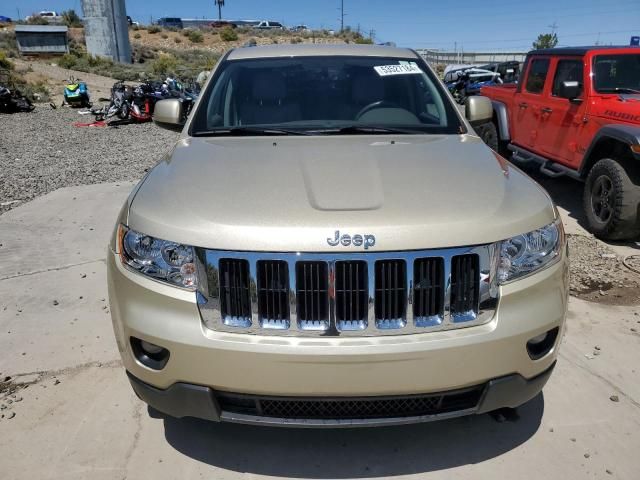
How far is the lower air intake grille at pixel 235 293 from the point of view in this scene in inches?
77.7

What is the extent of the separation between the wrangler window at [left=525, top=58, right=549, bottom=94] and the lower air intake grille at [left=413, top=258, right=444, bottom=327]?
18.8 feet

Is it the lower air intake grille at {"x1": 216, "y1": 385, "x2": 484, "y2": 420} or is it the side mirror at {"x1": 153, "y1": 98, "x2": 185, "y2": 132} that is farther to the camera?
the side mirror at {"x1": 153, "y1": 98, "x2": 185, "y2": 132}

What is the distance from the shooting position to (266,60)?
12.1 ft

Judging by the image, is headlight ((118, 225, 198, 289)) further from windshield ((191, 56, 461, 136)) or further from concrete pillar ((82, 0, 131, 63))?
concrete pillar ((82, 0, 131, 63))

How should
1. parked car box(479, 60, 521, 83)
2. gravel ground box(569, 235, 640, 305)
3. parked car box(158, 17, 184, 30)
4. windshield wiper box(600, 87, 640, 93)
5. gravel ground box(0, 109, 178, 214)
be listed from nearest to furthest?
1. gravel ground box(569, 235, 640, 305)
2. windshield wiper box(600, 87, 640, 93)
3. gravel ground box(0, 109, 178, 214)
4. parked car box(479, 60, 521, 83)
5. parked car box(158, 17, 184, 30)

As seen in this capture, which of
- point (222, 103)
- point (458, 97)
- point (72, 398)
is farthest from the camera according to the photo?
point (458, 97)

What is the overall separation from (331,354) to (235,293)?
42cm

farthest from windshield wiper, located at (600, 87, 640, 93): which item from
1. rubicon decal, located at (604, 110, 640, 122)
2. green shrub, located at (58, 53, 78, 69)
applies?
green shrub, located at (58, 53, 78, 69)

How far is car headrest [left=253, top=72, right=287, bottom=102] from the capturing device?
3.43 meters

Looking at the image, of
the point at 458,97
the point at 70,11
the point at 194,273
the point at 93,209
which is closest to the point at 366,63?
the point at 194,273

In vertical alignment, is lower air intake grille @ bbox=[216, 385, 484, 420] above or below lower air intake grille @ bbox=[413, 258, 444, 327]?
below

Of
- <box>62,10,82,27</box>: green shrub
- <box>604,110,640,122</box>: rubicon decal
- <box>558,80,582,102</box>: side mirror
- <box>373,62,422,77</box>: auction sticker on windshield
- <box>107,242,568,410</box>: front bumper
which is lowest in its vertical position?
<box>107,242,568,410</box>: front bumper

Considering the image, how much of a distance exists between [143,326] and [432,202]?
3.96ft

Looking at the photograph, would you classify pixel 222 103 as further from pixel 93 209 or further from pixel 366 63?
pixel 93 209
